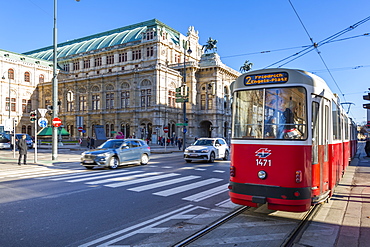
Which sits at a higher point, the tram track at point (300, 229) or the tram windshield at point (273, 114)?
the tram windshield at point (273, 114)

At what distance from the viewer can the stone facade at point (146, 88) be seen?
175 feet

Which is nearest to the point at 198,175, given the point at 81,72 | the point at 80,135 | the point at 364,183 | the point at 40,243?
the point at 364,183

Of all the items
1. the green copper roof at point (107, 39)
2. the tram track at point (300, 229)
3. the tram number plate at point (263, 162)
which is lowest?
the tram track at point (300, 229)

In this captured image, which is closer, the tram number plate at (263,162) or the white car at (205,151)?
the tram number plate at (263,162)

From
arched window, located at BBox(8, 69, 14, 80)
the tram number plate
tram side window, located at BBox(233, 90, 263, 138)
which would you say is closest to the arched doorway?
arched window, located at BBox(8, 69, 14, 80)

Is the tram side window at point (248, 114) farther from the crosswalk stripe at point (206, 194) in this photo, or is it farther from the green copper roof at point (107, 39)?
the green copper roof at point (107, 39)

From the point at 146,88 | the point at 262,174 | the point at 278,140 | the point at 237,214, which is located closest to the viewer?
the point at 278,140

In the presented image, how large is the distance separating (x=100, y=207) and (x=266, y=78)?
4979mm

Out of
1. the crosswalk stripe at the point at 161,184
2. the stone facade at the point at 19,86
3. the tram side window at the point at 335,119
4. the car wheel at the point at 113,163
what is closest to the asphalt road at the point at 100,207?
the crosswalk stripe at the point at 161,184

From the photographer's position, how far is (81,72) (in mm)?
70750

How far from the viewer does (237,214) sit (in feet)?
22.4

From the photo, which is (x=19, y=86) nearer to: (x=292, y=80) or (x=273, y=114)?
(x=273, y=114)

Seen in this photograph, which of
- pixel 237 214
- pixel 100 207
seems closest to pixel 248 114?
pixel 237 214

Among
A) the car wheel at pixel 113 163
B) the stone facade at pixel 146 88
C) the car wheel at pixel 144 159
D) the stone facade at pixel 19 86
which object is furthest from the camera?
the stone facade at pixel 19 86
